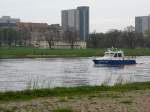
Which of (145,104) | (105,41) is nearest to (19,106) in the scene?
(145,104)

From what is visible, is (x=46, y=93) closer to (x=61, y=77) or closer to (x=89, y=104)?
(x=89, y=104)

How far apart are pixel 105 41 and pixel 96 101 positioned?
14935 cm

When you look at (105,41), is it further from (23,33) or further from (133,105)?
(133,105)

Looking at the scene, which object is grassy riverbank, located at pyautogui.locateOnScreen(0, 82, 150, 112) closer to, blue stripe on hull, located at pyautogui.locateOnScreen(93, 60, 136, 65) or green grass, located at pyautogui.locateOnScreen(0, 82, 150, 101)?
green grass, located at pyautogui.locateOnScreen(0, 82, 150, 101)

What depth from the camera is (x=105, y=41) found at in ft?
536

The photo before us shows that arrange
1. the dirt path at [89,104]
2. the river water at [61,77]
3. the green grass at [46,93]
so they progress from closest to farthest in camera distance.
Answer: the dirt path at [89,104]
the green grass at [46,93]
the river water at [61,77]

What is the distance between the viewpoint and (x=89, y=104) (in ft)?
45.6

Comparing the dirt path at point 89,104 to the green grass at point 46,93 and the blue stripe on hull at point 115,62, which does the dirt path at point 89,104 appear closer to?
the green grass at point 46,93

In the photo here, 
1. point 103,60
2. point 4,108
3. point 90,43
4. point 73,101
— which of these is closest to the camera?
point 4,108

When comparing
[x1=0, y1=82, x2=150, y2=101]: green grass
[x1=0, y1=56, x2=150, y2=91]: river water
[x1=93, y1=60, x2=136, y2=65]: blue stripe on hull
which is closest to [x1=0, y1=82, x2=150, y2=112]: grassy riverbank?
[x1=0, y1=82, x2=150, y2=101]: green grass

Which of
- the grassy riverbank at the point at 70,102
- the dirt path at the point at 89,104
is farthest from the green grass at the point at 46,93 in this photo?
the dirt path at the point at 89,104

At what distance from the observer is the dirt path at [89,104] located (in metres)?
12.8

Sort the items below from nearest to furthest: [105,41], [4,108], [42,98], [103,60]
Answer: [4,108] < [42,98] < [103,60] < [105,41]

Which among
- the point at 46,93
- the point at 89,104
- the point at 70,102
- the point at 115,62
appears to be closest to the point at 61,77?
the point at 46,93
